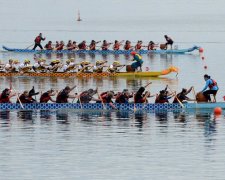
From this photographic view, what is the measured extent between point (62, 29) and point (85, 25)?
44.3 feet

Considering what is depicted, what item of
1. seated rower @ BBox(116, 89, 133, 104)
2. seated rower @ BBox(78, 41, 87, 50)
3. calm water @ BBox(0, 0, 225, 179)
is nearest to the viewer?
calm water @ BBox(0, 0, 225, 179)

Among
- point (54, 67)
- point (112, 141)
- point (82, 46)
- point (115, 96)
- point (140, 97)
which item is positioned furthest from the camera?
point (82, 46)

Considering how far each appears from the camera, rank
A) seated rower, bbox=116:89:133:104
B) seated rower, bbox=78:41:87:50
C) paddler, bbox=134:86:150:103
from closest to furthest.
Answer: seated rower, bbox=116:89:133:104 < paddler, bbox=134:86:150:103 < seated rower, bbox=78:41:87:50

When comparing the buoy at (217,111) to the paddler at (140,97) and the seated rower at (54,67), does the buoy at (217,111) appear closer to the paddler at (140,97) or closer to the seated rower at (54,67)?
the paddler at (140,97)

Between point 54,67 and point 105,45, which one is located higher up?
point 105,45

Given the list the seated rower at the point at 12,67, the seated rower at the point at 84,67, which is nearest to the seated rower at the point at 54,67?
the seated rower at the point at 84,67

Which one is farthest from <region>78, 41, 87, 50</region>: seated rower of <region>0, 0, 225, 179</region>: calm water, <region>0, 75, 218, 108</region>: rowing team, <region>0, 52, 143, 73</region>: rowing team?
<region>0, 75, 218, 108</region>: rowing team

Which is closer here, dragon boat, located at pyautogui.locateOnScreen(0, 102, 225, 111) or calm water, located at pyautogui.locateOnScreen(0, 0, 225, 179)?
calm water, located at pyautogui.locateOnScreen(0, 0, 225, 179)

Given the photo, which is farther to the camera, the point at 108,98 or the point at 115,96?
the point at 115,96

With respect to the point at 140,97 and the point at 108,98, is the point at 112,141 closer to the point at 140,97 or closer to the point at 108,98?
the point at 108,98

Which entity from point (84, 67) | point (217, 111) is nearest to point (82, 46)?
point (84, 67)

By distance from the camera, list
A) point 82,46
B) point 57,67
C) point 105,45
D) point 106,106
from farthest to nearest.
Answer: point 82,46, point 105,45, point 57,67, point 106,106

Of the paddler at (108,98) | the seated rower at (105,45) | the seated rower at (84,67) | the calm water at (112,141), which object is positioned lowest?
the calm water at (112,141)

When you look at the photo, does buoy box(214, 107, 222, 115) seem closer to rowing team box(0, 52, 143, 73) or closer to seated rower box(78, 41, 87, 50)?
rowing team box(0, 52, 143, 73)
